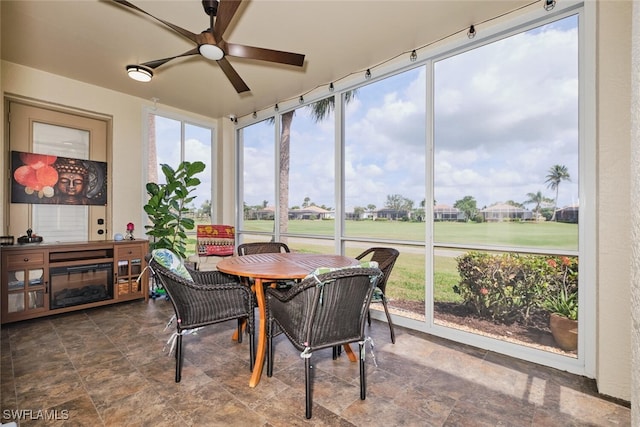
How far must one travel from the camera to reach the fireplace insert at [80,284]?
3400 mm

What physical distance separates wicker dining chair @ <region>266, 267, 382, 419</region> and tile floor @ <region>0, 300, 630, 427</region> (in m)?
0.28

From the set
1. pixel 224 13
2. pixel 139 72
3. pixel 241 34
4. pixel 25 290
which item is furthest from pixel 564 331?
pixel 25 290

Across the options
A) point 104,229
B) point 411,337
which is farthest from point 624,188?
point 104,229

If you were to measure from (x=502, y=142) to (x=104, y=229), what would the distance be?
5.13 meters

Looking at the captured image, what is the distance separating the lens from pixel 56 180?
3.77m

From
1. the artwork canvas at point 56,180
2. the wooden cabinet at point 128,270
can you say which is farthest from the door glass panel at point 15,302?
the artwork canvas at point 56,180

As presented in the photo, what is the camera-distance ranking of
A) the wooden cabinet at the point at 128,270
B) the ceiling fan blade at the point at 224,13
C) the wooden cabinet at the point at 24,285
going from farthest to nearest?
the wooden cabinet at the point at 128,270 → the wooden cabinet at the point at 24,285 → the ceiling fan blade at the point at 224,13

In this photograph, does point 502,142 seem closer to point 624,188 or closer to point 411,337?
point 624,188

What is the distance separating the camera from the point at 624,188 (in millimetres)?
1947

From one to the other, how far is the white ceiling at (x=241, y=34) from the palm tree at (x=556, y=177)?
143cm

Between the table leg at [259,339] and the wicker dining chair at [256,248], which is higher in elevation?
the wicker dining chair at [256,248]

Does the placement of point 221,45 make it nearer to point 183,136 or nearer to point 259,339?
point 259,339

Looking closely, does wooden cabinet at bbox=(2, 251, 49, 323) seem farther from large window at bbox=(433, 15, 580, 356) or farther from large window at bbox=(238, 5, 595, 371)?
large window at bbox=(433, 15, 580, 356)

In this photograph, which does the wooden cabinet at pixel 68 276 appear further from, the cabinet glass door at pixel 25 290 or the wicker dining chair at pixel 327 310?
the wicker dining chair at pixel 327 310
